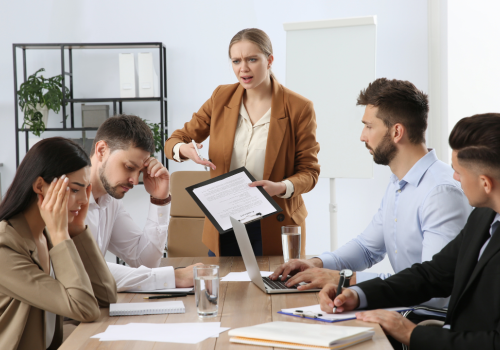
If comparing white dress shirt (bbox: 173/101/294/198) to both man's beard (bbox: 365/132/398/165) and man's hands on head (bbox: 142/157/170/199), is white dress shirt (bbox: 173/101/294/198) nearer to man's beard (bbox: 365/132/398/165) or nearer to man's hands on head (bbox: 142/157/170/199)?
man's hands on head (bbox: 142/157/170/199)

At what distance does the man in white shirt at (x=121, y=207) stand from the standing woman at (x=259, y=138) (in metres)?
0.22

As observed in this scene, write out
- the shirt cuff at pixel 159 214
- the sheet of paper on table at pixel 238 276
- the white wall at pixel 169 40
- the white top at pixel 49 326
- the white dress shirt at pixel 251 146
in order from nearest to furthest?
the white top at pixel 49 326 → the sheet of paper on table at pixel 238 276 → the shirt cuff at pixel 159 214 → the white dress shirt at pixel 251 146 → the white wall at pixel 169 40

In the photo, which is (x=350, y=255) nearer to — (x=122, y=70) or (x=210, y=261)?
(x=210, y=261)

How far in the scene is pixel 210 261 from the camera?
2061 mm

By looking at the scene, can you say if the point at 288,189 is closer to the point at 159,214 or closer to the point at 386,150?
the point at 386,150

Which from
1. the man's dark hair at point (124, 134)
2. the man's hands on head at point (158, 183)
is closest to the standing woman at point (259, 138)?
the man's hands on head at point (158, 183)

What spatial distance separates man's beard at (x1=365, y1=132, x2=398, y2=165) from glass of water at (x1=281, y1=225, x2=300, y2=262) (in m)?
0.41

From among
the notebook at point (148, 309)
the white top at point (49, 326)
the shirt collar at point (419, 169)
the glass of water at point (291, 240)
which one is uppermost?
the shirt collar at point (419, 169)

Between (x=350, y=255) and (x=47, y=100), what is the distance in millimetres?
2917

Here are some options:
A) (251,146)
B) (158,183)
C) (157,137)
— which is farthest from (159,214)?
(157,137)

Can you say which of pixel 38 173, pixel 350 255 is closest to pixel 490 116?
pixel 350 255

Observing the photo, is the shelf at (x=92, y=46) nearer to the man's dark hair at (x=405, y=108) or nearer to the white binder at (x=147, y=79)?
the white binder at (x=147, y=79)

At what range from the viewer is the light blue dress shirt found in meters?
1.59

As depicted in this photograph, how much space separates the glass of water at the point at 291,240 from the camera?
5.88ft
